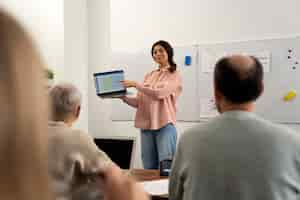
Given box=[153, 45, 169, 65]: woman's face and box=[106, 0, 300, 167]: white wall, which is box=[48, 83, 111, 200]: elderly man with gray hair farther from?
box=[106, 0, 300, 167]: white wall

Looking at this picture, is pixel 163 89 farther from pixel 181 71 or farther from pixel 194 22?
pixel 194 22

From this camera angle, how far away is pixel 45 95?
436 millimetres

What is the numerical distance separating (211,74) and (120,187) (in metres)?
4.01

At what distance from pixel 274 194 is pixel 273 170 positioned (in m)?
0.08

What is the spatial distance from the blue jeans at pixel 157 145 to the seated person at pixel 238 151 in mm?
2069

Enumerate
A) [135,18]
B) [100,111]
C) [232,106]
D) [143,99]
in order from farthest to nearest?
[100,111]
[135,18]
[143,99]
[232,106]

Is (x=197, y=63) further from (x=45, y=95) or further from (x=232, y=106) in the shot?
(x=45, y=95)

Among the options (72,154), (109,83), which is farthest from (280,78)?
(72,154)

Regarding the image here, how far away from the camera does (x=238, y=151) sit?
156cm

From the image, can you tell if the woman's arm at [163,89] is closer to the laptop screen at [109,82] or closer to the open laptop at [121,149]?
the laptop screen at [109,82]

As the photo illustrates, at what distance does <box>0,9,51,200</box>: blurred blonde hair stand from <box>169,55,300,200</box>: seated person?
121 cm

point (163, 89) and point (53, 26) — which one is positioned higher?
point (53, 26)

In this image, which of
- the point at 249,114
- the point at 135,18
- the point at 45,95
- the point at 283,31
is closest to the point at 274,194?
the point at 249,114

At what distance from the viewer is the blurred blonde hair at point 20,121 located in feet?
1.31
